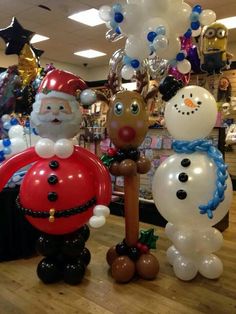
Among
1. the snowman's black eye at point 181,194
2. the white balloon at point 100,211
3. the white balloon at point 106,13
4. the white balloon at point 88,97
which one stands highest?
the white balloon at point 106,13

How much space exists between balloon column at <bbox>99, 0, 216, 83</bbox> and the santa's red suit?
1.47ft

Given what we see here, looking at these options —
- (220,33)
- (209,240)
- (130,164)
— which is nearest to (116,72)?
(130,164)

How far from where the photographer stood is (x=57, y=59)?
8695 millimetres

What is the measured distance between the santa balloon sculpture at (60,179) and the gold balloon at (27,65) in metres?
0.64

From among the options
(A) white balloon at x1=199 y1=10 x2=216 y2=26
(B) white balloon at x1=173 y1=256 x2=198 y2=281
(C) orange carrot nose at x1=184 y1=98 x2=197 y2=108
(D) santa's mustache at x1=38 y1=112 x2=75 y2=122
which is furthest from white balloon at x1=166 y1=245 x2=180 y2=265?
(A) white balloon at x1=199 y1=10 x2=216 y2=26

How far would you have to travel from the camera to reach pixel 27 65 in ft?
8.56

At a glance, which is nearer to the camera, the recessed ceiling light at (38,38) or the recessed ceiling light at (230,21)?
the recessed ceiling light at (230,21)

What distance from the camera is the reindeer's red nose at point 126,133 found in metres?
2.03

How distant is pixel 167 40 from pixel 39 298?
1.78 meters

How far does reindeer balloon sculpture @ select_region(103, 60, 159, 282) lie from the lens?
2.04 meters

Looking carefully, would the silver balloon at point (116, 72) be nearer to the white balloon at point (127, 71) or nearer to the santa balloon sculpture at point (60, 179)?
the white balloon at point (127, 71)

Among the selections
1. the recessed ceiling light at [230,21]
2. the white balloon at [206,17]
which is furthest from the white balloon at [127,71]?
the recessed ceiling light at [230,21]

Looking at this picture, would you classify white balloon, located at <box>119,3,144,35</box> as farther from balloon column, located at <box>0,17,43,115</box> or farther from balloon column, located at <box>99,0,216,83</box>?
balloon column, located at <box>0,17,43,115</box>

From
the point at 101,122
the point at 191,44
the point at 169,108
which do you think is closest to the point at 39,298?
the point at 169,108
